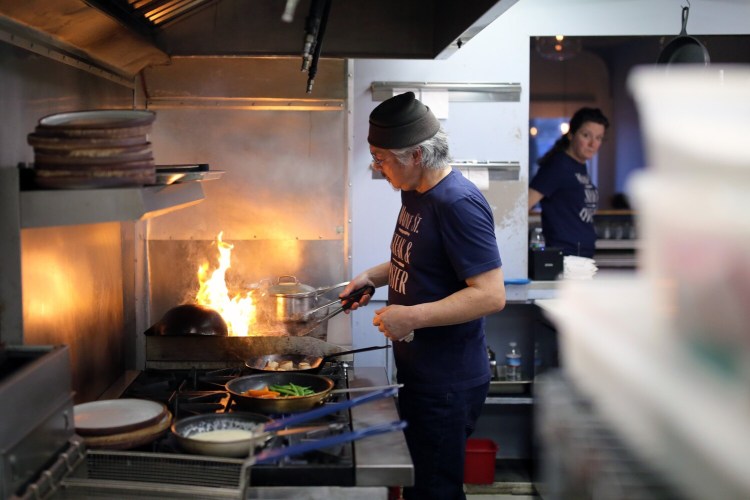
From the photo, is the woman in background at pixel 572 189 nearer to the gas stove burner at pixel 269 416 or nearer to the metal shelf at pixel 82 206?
the gas stove burner at pixel 269 416

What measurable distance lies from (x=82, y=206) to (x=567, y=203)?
350 cm

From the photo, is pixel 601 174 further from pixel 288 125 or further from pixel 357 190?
pixel 288 125

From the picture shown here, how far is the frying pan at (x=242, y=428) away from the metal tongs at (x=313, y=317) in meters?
0.89

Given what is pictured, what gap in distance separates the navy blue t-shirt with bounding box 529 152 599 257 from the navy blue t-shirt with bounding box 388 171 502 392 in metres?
2.12

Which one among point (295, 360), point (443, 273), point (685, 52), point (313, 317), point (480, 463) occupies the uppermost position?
point (685, 52)

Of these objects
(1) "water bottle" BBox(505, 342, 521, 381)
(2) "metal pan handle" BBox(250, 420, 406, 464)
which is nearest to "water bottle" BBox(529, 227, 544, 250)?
(1) "water bottle" BBox(505, 342, 521, 381)

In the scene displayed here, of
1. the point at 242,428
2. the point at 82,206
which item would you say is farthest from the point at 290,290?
the point at 82,206

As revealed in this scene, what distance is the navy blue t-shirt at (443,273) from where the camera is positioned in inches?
110

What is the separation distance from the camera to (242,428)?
7.80ft

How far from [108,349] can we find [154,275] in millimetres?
788

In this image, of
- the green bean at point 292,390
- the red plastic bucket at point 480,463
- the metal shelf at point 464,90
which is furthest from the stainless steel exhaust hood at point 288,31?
the red plastic bucket at point 480,463

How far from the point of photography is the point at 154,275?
3996 mm

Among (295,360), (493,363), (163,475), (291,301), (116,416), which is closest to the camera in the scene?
(163,475)

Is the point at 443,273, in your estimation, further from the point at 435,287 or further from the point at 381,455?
the point at 381,455
